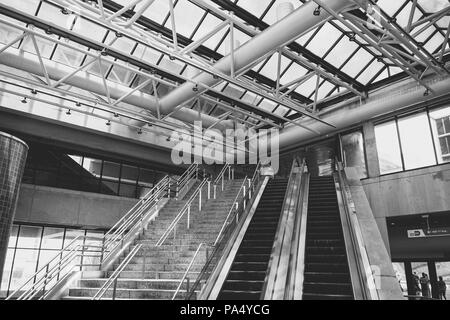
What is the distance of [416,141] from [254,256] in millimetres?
11106

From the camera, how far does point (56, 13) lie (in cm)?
1295

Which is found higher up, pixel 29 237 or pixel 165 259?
pixel 29 237

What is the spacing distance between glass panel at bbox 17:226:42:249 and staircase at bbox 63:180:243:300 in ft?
20.2

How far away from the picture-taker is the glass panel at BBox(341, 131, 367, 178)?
18578 millimetres

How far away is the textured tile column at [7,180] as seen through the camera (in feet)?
35.0

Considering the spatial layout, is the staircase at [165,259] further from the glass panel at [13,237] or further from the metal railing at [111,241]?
the glass panel at [13,237]

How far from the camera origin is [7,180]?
1091 centimetres

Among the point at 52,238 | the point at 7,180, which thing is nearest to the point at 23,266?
the point at 52,238

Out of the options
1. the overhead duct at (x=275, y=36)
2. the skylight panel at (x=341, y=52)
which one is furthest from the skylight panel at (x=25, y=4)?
the skylight panel at (x=341, y=52)

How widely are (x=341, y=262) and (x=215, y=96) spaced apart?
10904 mm

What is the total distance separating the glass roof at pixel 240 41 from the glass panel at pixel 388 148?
2229 millimetres

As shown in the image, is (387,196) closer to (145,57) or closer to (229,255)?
(229,255)

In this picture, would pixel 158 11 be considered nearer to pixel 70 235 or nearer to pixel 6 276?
pixel 70 235
